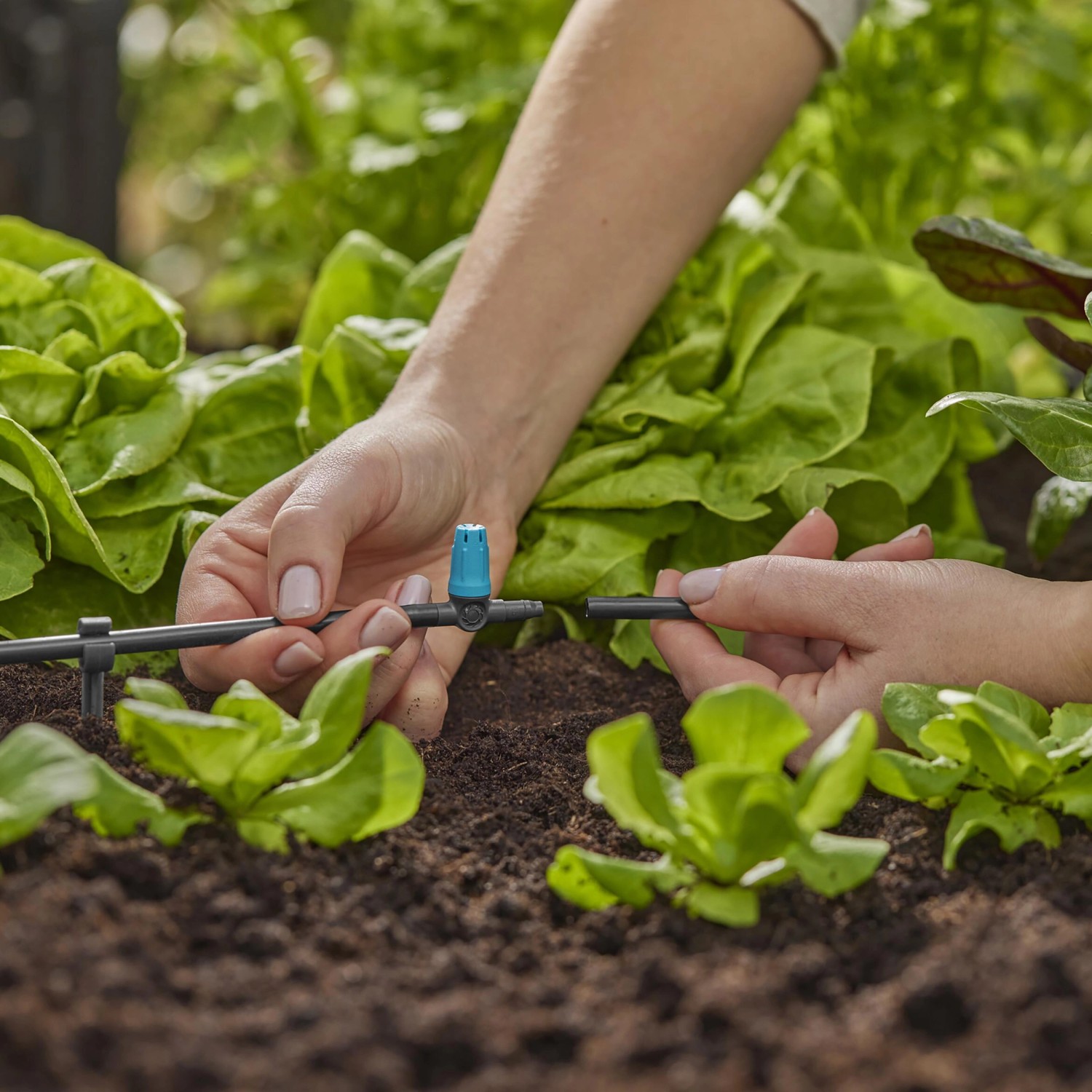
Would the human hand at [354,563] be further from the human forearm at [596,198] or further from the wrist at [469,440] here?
the human forearm at [596,198]

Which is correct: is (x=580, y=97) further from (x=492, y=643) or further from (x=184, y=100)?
(x=184, y=100)

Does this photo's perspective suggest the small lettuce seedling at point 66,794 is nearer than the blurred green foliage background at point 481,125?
Yes

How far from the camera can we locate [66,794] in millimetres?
623

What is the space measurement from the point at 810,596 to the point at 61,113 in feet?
8.67

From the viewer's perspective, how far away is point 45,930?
0.61 metres

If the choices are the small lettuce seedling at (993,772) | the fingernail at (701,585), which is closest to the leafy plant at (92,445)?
the fingernail at (701,585)

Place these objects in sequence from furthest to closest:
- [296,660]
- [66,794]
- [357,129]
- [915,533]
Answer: [357,129]
[915,533]
[296,660]
[66,794]

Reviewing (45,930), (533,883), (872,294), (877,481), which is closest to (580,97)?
(872,294)

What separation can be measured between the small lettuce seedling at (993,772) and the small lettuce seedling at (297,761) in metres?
0.35

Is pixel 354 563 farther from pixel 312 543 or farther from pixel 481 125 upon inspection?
pixel 481 125

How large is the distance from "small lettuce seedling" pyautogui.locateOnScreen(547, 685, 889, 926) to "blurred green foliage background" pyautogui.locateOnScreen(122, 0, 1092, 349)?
4.98 feet

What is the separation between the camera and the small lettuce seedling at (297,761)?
74 centimetres

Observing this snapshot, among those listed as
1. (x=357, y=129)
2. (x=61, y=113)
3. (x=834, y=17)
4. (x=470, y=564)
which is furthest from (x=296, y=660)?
(x=61, y=113)

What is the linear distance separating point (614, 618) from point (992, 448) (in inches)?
26.8
